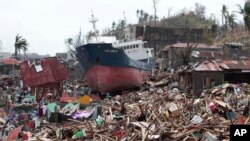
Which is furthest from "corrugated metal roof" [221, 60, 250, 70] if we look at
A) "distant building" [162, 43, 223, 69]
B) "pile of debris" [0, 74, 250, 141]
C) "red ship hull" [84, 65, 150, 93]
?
"distant building" [162, 43, 223, 69]

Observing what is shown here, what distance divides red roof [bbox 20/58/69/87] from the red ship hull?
208 centimetres

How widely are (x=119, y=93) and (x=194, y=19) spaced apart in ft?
129

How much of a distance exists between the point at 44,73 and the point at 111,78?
4.47 metres

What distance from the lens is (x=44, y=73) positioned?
92.1 ft

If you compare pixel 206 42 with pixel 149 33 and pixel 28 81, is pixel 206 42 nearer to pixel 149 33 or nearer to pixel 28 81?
pixel 149 33

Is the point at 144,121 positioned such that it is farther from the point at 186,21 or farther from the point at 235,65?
the point at 186,21

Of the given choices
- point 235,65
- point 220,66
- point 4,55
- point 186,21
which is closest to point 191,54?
point 235,65

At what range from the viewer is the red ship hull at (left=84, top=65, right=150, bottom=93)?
2759 centimetres

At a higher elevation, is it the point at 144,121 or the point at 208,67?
the point at 208,67

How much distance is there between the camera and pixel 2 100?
2381 cm

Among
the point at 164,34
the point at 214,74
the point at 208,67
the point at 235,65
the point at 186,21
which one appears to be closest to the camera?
the point at 214,74

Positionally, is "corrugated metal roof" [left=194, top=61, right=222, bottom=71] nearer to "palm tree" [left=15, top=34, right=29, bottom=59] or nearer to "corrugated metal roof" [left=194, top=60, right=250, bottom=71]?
"corrugated metal roof" [left=194, top=60, right=250, bottom=71]

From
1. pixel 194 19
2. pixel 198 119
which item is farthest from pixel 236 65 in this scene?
pixel 194 19

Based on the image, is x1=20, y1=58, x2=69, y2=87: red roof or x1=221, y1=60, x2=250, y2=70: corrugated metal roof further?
x1=20, y1=58, x2=69, y2=87: red roof
